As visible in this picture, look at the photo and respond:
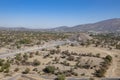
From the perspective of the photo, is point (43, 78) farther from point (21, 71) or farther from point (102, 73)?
point (102, 73)

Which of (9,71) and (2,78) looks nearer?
(2,78)

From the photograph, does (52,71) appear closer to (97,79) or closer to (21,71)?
(21,71)

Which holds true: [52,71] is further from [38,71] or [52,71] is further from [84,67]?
[84,67]

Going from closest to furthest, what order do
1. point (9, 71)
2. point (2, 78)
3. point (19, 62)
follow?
point (2, 78), point (9, 71), point (19, 62)

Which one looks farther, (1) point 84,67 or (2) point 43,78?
(1) point 84,67

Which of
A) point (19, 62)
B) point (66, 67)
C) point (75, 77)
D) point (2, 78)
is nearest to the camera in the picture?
point (2, 78)

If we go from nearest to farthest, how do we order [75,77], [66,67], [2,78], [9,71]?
[2,78], [75,77], [9,71], [66,67]

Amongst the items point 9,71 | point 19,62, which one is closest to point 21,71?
point 9,71

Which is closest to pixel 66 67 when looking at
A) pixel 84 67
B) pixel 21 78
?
pixel 84 67

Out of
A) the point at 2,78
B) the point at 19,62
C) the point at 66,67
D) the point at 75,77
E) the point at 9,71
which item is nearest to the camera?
the point at 2,78
